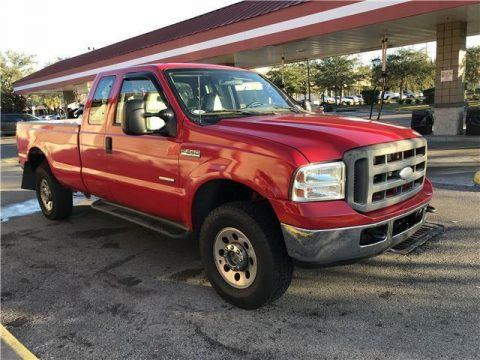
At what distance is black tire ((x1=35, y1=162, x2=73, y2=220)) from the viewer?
20.6 ft

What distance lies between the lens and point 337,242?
308 centimetres

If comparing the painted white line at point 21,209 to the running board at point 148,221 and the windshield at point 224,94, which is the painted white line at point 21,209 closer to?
the running board at point 148,221

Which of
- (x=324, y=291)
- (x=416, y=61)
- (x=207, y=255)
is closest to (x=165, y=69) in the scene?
(x=207, y=255)

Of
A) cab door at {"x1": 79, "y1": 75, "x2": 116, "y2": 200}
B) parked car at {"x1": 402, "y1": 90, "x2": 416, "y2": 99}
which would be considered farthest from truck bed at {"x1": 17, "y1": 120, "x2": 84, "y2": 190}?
parked car at {"x1": 402, "y1": 90, "x2": 416, "y2": 99}

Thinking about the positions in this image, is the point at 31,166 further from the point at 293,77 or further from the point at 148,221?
the point at 293,77

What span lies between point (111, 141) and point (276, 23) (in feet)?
36.2

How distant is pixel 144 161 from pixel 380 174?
2202 millimetres

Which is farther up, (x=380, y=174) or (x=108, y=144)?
(x=108, y=144)

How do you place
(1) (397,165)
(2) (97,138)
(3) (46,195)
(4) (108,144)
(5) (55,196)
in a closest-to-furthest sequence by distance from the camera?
(1) (397,165)
(4) (108,144)
(2) (97,138)
(5) (55,196)
(3) (46,195)

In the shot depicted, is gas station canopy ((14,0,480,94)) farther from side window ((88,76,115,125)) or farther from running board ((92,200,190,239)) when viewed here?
running board ((92,200,190,239))

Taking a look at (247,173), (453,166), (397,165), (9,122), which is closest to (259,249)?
(247,173)

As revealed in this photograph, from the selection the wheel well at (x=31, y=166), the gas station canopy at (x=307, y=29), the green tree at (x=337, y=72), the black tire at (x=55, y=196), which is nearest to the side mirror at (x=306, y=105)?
the black tire at (x=55, y=196)

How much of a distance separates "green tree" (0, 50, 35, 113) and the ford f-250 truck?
51.7 meters

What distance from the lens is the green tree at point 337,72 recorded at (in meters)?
59.0
